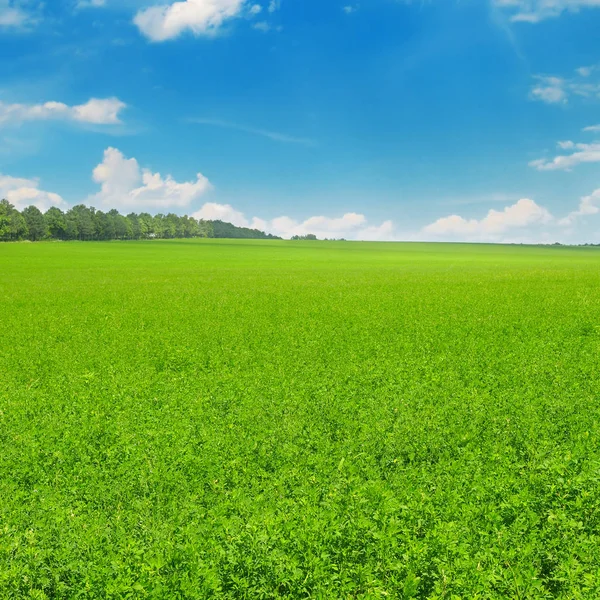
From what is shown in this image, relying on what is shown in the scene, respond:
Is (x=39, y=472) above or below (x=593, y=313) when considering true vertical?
below

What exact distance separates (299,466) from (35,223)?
17061cm

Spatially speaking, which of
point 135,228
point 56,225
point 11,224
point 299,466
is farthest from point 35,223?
point 299,466

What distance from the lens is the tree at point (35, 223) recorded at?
15612cm

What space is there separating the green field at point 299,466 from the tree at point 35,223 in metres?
156

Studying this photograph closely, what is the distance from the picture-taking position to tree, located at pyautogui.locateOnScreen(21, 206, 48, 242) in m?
156

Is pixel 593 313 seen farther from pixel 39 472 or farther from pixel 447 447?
pixel 39 472

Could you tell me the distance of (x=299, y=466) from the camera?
352 inches

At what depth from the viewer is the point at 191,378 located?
14.1 meters

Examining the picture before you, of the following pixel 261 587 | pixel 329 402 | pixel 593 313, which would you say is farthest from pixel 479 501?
pixel 593 313

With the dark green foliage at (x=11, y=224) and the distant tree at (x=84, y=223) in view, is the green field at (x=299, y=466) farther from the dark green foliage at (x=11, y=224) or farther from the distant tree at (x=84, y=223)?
the distant tree at (x=84, y=223)

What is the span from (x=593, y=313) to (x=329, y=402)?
65.8ft

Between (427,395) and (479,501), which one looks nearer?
(479,501)

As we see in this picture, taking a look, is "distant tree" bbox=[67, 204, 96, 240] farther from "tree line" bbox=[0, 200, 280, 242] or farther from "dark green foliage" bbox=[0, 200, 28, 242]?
"dark green foliage" bbox=[0, 200, 28, 242]

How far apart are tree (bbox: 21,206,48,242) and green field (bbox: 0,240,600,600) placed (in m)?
156
